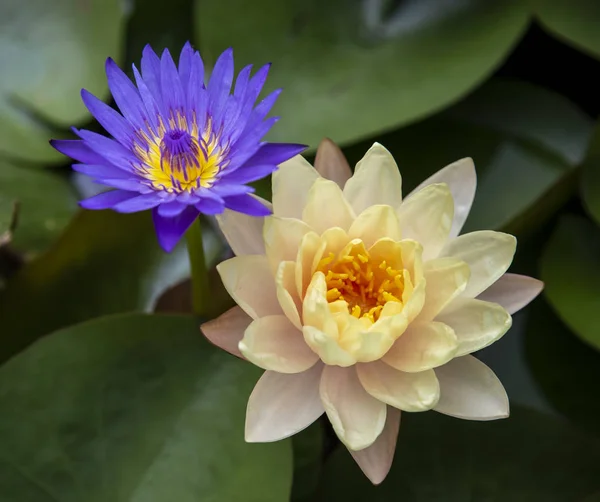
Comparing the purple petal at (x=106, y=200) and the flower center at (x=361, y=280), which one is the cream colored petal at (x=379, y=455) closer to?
the flower center at (x=361, y=280)

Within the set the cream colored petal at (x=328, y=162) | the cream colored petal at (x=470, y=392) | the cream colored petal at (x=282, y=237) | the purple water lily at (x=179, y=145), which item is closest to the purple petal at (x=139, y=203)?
the purple water lily at (x=179, y=145)

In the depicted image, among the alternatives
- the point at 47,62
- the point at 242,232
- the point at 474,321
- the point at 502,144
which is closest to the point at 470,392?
the point at 474,321

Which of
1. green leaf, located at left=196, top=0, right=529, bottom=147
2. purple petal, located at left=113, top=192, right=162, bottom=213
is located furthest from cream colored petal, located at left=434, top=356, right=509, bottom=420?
green leaf, located at left=196, top=0, right=529, bottom=147

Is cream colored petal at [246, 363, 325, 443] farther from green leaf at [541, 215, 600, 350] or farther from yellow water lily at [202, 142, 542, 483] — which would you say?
green leaf at [541, 215, 600, 350]

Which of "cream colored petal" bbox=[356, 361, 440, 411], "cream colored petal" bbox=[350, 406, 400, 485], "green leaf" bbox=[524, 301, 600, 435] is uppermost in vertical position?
"cream colored petal" bbox=[356, 361, 440, 411]

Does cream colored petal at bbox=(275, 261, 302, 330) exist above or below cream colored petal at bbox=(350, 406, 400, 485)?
above

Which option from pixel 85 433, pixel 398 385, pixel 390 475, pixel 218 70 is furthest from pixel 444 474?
pixel 218 70
